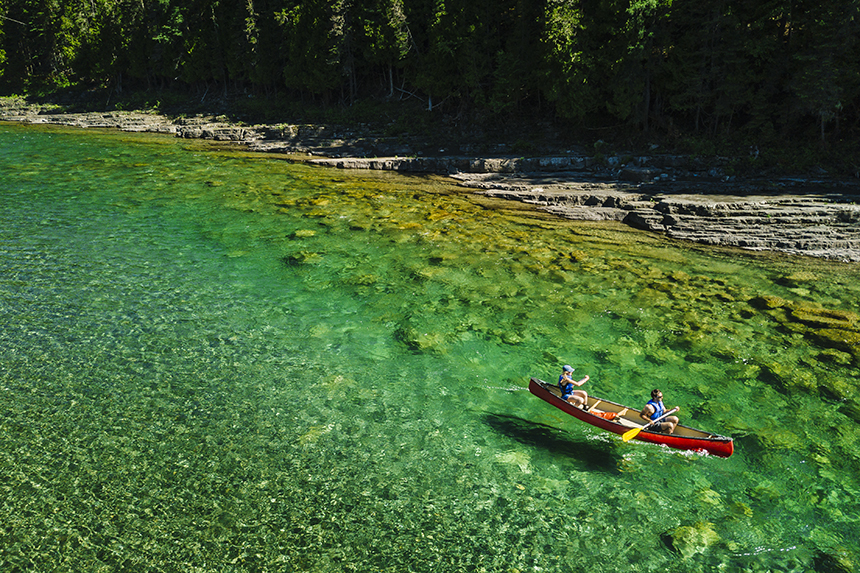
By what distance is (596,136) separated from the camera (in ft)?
116

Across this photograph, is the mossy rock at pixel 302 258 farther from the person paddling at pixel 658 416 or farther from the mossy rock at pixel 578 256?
the person paddling at pixel 658 416

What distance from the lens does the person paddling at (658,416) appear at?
9.53 meters

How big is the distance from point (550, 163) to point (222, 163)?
72.5 feet

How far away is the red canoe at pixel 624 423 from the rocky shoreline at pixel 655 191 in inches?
509

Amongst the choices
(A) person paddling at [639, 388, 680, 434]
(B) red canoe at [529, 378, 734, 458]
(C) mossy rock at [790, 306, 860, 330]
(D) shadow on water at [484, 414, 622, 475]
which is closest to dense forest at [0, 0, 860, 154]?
(C) mossy rock at [790, 306, 860, 330]

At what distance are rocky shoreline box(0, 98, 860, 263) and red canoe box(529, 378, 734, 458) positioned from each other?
42.4 ft

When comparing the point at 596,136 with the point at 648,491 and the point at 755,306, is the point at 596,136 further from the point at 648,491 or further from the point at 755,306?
the point at 648,491

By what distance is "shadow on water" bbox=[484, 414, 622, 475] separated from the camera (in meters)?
9.55

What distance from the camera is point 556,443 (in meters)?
10.1

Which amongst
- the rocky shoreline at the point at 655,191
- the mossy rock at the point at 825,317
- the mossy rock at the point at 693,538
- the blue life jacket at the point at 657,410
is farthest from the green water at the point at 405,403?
the rocky shoreline at the point at 655,191

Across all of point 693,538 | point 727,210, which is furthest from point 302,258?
point 727,210

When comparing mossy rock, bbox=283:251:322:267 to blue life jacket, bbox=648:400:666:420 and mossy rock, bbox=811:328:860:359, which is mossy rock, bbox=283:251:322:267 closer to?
blue life jacket, bbox=648:400:666:420

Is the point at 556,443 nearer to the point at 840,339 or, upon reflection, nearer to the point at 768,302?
the point at 840,339

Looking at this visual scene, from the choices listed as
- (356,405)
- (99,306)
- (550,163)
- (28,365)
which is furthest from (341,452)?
(550,163)
